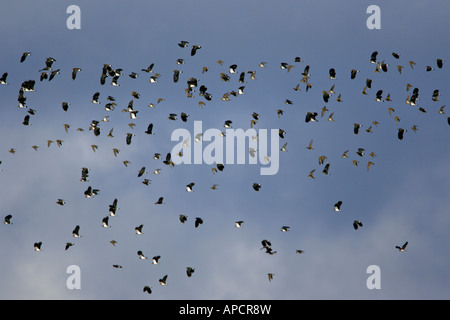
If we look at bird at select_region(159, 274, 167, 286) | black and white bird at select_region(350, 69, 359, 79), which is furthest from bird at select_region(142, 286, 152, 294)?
black and white bird at select_region(350, 69, 359, 79)

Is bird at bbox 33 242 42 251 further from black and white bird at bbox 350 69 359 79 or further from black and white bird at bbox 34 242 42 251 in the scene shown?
black and white bird at bbox 350 69 359 79

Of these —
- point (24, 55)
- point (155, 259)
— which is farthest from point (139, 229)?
point (24, 55)

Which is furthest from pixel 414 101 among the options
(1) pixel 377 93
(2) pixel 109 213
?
(2) pixel 109 213

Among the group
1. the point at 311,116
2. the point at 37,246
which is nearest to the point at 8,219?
the point at 37,246

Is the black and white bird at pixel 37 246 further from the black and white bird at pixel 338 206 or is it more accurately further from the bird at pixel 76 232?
the black and white bird at pixel 338 206

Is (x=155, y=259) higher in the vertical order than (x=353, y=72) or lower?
lower

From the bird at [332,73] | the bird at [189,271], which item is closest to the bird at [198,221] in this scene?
the bird at [189,271]

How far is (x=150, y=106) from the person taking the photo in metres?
94.8

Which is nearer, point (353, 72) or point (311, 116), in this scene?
point (353, 72)

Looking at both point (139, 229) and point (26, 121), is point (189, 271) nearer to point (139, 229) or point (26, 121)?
point (139, 229)

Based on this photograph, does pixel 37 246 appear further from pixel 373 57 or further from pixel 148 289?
pixel 373 57

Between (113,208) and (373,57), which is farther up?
(373,57)

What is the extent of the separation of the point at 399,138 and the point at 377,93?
5537 mm
